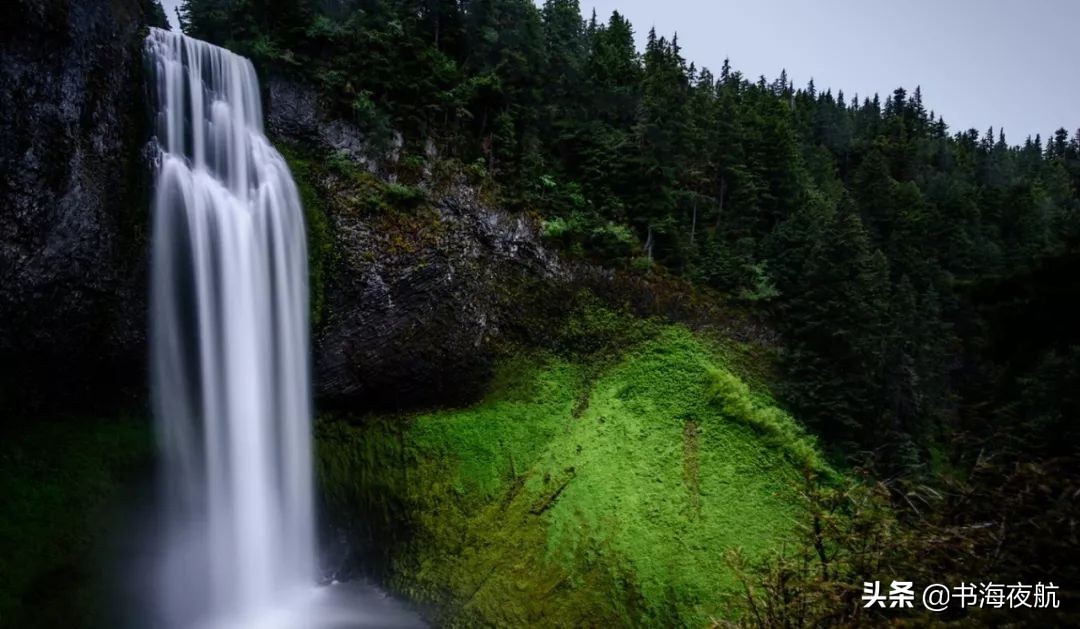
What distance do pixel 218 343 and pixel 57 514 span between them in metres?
4.56

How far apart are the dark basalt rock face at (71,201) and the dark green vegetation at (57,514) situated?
0.85 m

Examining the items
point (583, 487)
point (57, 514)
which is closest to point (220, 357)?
point (57, 514)

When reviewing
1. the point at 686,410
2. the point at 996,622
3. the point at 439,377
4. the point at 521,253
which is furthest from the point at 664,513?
→ the point at 996,622

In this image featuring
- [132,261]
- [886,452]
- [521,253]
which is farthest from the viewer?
[521,253]

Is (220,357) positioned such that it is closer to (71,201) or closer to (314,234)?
(314,234)

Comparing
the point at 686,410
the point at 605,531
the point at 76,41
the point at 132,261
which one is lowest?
the point at 605,531

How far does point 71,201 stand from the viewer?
36.7 feet

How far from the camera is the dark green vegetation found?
438 inches

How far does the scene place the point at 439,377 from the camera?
16297 millimetres

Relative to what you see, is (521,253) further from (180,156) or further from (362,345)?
(180,156)

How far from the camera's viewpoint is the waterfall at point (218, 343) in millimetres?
12555

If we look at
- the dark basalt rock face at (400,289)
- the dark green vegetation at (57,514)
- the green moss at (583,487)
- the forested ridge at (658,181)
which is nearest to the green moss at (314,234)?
the dark basalt rock face at (400,289)

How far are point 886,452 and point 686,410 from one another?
20.3ft

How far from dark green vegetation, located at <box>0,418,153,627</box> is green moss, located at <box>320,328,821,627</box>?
4838mm
